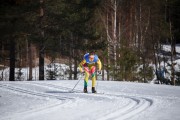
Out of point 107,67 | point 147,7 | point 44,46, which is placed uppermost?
point 147,7

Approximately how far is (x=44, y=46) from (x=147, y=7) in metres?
14.4

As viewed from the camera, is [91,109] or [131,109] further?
[91,109]

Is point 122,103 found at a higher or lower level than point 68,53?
lower

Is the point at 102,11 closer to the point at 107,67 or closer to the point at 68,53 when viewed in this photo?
the point at 68,53

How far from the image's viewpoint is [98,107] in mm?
8711

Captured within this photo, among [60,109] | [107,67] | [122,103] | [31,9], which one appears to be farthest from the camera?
[31,9]

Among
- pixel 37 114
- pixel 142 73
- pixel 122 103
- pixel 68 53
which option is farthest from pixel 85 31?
pixel 37 114

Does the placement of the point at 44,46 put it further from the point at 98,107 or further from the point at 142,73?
the point at 98,107

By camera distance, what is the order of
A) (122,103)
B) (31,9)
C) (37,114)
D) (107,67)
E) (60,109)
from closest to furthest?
(37,114), (60,109), (122,103), (107,67), (31,9)

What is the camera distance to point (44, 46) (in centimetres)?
2356

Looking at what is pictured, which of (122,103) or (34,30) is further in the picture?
(34,30)

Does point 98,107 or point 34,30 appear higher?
point 34,30

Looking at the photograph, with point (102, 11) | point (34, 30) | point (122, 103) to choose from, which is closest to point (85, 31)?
point (34, 30)

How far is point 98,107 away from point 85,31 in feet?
52.2
